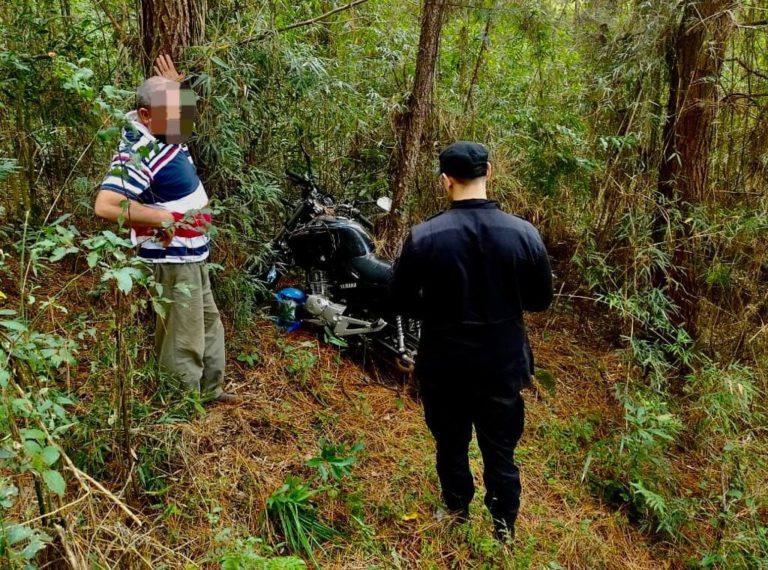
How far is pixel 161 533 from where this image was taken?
1.97 m

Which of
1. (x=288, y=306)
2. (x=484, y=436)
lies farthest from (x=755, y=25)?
(x=288, y=306)

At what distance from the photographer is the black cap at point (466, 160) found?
1.97 m

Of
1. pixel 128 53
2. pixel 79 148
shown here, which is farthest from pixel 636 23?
pixel 79 148

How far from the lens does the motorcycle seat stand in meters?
3.36

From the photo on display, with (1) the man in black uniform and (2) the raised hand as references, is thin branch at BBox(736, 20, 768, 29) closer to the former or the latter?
(1) the man in black uniform

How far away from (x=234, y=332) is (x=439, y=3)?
2574 mm

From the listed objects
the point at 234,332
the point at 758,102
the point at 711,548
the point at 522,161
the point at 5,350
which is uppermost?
the point at 758,102

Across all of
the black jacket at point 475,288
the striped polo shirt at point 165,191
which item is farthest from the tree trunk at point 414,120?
the black jacket at point 475,288

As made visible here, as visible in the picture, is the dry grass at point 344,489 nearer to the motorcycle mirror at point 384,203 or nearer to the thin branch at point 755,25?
the motorcycle mirror at point 384,203

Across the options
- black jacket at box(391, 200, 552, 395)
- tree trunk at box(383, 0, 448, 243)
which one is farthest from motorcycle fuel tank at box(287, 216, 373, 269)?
black jacket at box(391, 200, 552, 395)

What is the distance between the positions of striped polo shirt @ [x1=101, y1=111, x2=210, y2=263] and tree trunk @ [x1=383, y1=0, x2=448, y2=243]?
1.72 metres

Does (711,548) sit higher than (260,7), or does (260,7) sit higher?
(260,7)

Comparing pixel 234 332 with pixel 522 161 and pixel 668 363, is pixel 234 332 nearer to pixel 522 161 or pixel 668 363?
pixel 522 161

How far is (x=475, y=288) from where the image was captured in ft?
6.74
